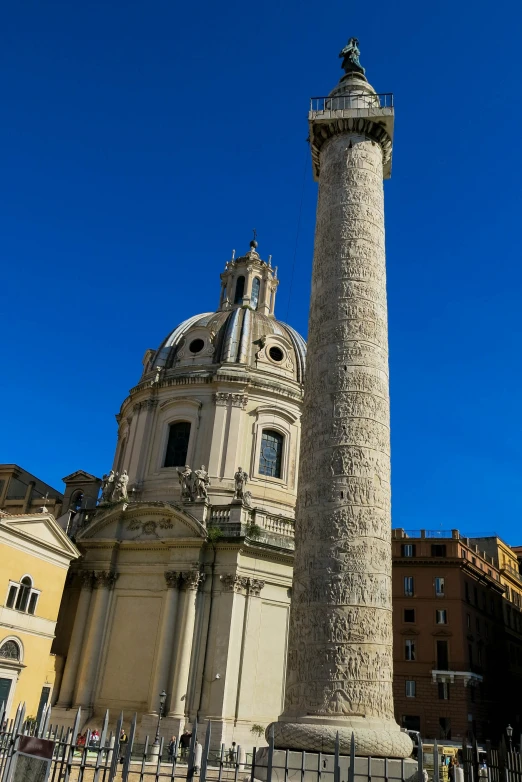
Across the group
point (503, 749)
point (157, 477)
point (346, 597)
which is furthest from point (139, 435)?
point (503, 749)

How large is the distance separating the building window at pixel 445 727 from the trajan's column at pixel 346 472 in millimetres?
29978

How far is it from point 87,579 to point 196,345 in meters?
13.3

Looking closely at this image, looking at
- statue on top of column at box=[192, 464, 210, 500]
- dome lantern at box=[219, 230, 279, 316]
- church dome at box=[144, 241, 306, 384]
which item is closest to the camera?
statue on top of column at box=[192, 464, 210, 500]

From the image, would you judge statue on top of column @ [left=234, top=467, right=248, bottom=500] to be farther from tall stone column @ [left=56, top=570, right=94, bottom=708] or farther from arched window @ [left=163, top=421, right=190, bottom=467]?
tall stone column @ [left=56, top=570, right=94, bottom=708]

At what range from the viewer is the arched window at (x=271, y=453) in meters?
33.5

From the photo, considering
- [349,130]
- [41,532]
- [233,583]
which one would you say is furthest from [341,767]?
[41,532]

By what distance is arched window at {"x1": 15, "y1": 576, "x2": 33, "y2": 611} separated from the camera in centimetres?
2531

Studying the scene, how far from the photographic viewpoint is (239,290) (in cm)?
4209

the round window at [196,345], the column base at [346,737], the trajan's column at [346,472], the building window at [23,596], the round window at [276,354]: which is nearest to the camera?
the column base at [346,737]

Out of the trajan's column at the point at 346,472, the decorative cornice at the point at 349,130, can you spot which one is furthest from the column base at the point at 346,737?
the decorative cornice at the point at 349,130

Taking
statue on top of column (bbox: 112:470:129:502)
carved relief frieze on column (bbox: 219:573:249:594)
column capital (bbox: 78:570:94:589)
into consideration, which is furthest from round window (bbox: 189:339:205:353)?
carved relief frieze on column (bbox: 219:573:249:594)

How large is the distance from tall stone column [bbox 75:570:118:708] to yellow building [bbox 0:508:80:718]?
1316 millimetres

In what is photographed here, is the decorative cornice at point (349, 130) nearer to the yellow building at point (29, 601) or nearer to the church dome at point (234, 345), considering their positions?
the yellow building at point (29, 601)

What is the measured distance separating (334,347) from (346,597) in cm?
519
